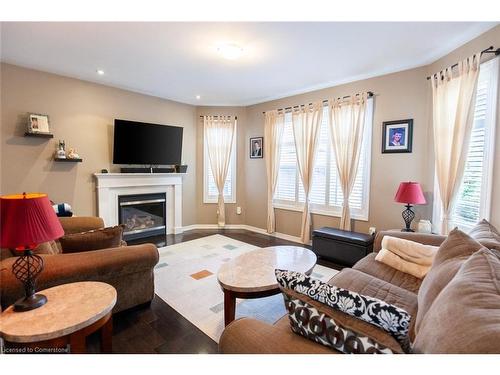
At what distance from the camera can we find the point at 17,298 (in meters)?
1.53

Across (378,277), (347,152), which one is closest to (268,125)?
(347,152)

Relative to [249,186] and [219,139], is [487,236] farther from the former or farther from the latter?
[219,139]

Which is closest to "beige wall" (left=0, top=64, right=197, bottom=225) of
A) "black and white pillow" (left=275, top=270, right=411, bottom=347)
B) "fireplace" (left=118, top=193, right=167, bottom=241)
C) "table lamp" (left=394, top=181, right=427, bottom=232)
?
"fireplace" (left=118, top=193, right=167, bottom=241)

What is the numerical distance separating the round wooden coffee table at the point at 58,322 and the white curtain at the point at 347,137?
326 centimetres

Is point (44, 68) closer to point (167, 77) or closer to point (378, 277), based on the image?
point (167, 77)

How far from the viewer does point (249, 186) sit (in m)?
5.22

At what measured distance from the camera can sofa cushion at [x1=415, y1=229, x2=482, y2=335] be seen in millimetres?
1224

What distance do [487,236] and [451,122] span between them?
1.53 meters

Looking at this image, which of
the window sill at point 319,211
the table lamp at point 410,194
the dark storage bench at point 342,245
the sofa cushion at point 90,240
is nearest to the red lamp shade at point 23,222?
the sofa cushion at point 90,240

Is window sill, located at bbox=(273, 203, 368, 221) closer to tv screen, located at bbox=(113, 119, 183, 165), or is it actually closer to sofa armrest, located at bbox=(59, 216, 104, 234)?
tv screen, located at bbox=(113, 119, 183, 165)

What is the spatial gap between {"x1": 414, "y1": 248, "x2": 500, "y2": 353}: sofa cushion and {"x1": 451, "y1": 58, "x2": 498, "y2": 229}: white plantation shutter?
5.67 ft

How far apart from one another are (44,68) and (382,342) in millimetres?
4674

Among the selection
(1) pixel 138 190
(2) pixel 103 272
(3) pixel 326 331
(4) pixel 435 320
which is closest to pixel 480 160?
(4) pixel 435 320

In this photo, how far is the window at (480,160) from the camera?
2252 millimetres
